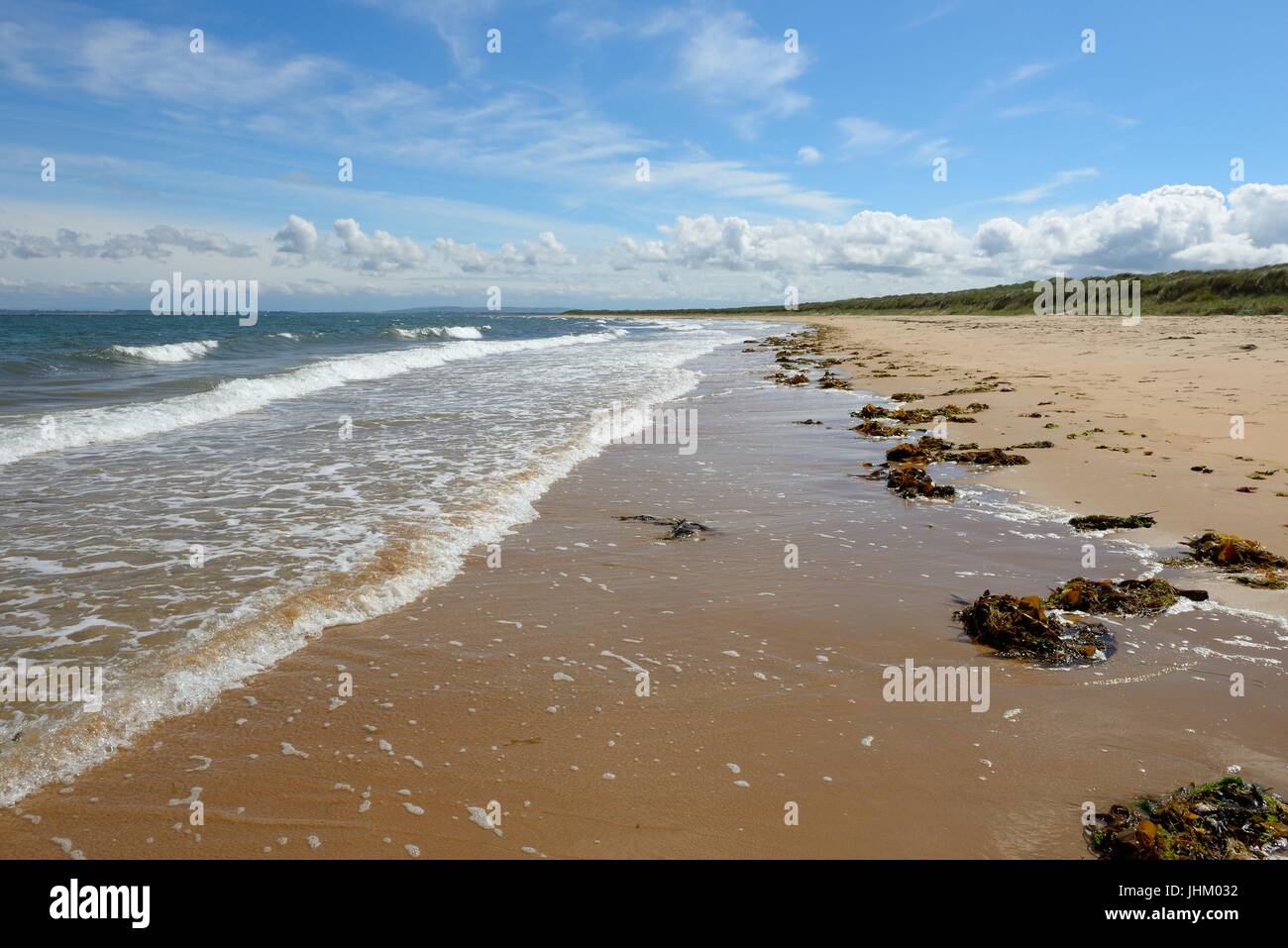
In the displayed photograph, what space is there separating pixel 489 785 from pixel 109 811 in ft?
5.09

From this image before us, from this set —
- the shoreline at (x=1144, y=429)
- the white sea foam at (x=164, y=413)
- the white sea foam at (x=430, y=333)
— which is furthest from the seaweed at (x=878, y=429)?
the white sea foam at (x=430, y=333)

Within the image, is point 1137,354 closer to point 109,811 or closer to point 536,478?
point 536,478

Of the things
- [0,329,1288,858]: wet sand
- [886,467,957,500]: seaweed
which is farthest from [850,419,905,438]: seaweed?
[0,329,1288,858]: wet sand

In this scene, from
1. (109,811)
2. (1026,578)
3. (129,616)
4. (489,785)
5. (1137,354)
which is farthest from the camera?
(1137,354)

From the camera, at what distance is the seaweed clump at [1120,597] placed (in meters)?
4.96

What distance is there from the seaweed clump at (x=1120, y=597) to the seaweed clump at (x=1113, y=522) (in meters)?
1.66

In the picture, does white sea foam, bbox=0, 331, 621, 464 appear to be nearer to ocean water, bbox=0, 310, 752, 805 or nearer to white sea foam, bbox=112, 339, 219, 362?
ocean water, bbox=0, 310, 752, 805

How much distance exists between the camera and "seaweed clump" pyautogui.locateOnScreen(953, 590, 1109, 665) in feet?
14.5

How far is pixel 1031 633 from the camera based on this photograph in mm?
4523

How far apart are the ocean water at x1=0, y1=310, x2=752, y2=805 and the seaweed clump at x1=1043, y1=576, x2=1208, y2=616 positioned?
458cm

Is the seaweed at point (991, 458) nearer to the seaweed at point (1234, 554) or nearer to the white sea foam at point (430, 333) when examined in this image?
the seaweed at point (1234, 554)

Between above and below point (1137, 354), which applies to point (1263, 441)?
below
